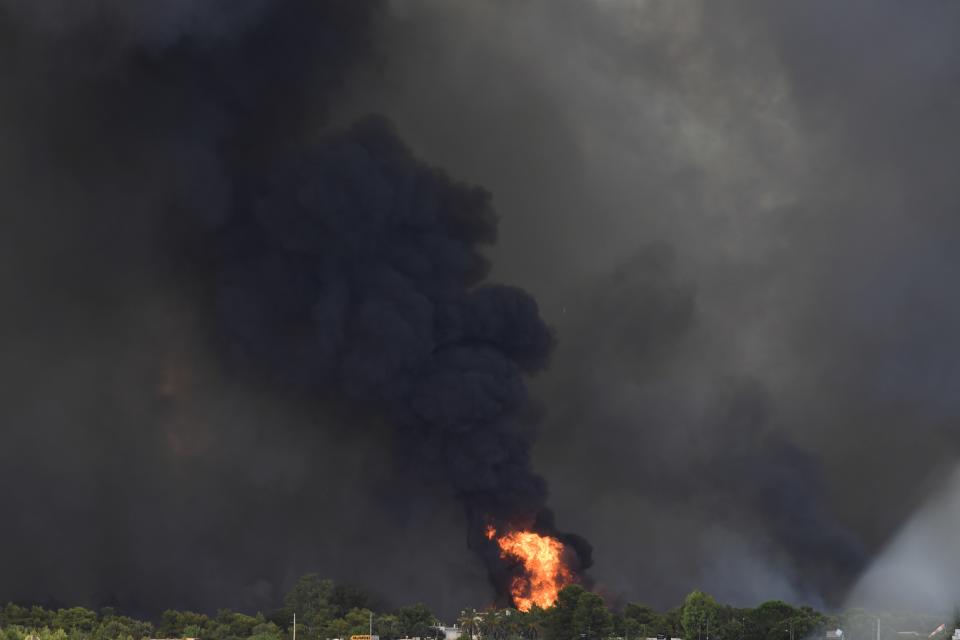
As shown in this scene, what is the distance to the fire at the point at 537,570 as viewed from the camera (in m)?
124

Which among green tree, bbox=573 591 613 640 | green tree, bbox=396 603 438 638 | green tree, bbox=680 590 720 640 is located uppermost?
green tree, bbox=396 603 438 638

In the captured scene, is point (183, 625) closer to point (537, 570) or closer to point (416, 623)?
point (416, 623)

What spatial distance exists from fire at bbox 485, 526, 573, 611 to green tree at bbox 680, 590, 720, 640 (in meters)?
10.7

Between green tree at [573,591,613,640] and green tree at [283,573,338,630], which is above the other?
green tree at [283,573,338,630]

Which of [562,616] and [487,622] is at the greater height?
[487,622]

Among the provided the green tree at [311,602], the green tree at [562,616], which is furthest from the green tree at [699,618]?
Result: the green tree at [311,602]

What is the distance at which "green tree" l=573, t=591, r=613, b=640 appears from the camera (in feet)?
386

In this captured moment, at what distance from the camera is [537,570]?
412 feet

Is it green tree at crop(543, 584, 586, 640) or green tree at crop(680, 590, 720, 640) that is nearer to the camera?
green tree at crop(543, 584, 586, 640)

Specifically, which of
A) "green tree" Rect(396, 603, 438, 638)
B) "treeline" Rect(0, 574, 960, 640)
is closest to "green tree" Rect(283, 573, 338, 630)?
"treeline" Rect(0, 574, 960, 640)

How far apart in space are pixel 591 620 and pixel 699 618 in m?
9.25

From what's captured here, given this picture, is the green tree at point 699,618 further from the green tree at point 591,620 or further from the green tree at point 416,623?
the green tree at point 416,623

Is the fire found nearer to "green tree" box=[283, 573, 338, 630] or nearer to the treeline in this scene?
the treeline

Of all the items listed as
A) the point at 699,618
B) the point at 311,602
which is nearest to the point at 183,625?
the point at 311,602
